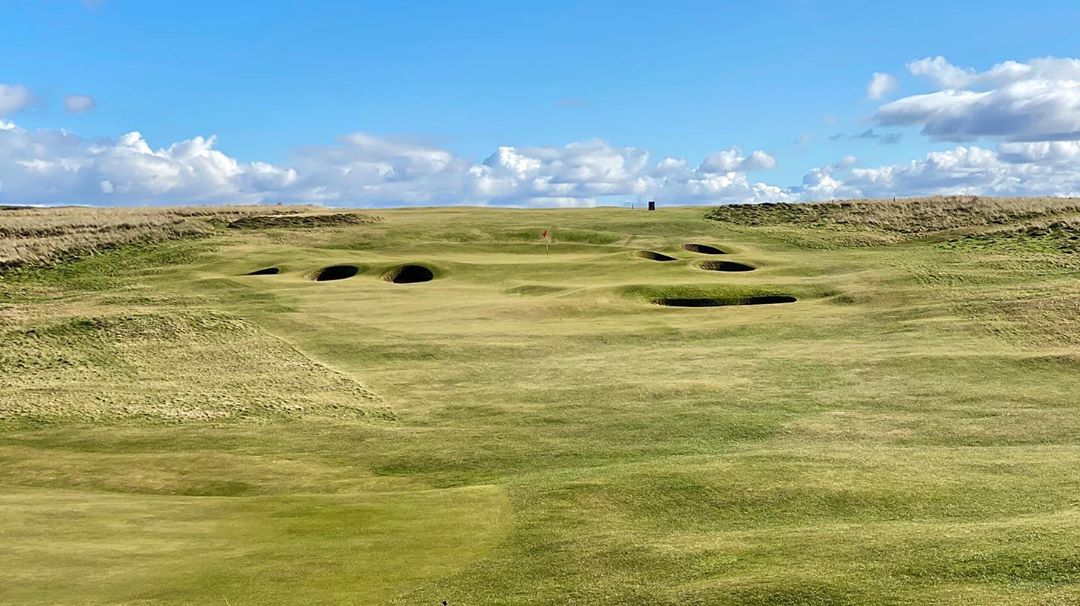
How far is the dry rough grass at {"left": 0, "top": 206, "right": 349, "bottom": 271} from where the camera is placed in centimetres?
6625

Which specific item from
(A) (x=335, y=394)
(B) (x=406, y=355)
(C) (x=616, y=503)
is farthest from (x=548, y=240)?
(C) (x=616, y=503)

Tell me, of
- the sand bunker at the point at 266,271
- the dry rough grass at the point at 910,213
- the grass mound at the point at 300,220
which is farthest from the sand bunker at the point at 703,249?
the sand bunker at the point at 266,271

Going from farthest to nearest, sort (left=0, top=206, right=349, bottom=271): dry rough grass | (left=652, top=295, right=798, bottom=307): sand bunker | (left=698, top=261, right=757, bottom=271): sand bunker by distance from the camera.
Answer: (left=0, top=206, right=349, bottom=271): dry rough grass → (left=698, top=261, right=757, bottom=271): sand bunker → (left=652, top=295, right=798, bottom=307): sand bunker

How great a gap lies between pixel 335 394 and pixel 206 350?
9.09 meters

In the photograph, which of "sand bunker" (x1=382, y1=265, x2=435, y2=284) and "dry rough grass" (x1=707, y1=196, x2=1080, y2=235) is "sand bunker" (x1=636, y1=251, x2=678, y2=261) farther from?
"dry rough grass" (x1=707, y1=196, x2=1080, y2=235)

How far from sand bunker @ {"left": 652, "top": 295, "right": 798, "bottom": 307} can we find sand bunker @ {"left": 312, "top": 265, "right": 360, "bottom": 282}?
819 inches

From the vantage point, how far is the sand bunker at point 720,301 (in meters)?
51.2

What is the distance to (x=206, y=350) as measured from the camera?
135ft

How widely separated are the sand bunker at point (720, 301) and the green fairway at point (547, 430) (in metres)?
0.12

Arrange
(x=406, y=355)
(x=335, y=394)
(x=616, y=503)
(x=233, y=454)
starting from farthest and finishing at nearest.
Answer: (x=406, y=355)
(x=335, y=394)
(x=233, y=454)
(x=616, y=503)

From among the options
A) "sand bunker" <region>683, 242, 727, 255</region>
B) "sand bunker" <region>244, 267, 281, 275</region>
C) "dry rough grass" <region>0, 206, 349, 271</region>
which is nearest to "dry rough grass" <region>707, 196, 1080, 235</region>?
"sand bunker" <region>683, 242, 727, 255</region>

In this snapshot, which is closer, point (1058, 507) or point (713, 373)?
point (1058, 507)

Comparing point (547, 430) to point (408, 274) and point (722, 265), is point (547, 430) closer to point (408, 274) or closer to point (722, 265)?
point (408, 274)

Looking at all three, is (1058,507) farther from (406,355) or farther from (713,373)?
(406,355)
